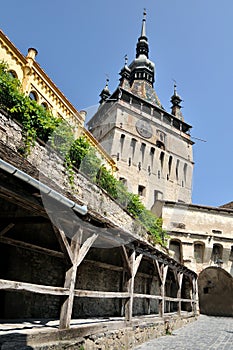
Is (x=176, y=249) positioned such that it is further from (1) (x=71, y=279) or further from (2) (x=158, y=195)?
(1) (x=71, y=279)

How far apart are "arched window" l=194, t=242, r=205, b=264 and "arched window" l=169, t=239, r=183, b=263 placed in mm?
1076

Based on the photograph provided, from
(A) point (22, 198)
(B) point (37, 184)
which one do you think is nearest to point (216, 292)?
(A) point (22, 198)

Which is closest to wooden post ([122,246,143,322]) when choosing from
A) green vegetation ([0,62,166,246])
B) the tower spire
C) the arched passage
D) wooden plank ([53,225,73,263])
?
wooden plank ([53,225,73,263])

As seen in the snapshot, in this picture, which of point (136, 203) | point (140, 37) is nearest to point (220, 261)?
point (136, 203)

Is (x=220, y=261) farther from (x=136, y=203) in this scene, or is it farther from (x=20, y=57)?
(x=20, y=57)

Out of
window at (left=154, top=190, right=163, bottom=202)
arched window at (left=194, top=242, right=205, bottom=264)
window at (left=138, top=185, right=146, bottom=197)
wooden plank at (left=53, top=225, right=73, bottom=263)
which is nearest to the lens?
wooden plank at (left=53, top=225, right=73, bottom=263)

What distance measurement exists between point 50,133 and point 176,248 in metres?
12.3

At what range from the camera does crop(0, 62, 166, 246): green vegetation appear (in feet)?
25.4

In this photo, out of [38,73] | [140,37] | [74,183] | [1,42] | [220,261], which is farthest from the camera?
[140,37]

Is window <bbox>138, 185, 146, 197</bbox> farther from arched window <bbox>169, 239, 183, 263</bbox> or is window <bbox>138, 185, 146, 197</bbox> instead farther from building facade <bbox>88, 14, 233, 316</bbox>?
arched window <bbox>169, 239, 183, 263</bbox>

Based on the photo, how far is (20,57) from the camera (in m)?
11.2

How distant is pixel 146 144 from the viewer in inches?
1018

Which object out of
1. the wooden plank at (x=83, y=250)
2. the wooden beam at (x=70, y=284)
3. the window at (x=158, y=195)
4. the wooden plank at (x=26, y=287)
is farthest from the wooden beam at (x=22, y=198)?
the window at (x=158, y=195)

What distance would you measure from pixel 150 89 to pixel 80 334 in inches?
1326
